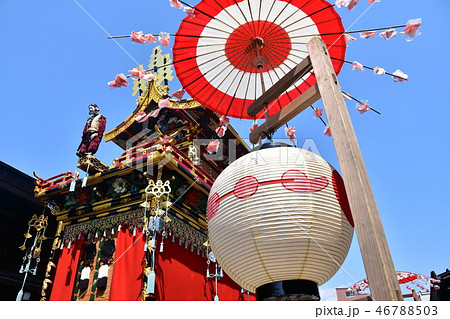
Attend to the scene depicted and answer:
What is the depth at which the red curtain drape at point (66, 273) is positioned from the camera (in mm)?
8304

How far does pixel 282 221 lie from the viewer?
246 cm

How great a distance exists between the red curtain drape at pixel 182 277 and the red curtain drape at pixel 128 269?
42cm

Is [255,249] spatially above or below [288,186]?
below

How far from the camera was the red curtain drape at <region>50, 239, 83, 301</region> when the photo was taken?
830 centimetres

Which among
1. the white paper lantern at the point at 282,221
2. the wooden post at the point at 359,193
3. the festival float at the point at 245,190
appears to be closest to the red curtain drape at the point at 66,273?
the festival float at the point at 245,190

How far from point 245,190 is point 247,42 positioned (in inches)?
88.6

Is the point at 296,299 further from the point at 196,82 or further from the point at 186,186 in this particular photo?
the point at 186,186

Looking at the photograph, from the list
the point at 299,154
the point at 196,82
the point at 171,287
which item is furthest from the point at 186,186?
the point at 299,154

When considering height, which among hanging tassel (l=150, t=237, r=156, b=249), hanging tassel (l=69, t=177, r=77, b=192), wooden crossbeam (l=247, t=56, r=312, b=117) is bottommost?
hanging tassel (l=150, t=237, r=156, b=249)

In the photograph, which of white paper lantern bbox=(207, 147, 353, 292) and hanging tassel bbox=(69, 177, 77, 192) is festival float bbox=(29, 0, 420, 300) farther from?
hanging tassel bbox=(69, 177, 77, 192)

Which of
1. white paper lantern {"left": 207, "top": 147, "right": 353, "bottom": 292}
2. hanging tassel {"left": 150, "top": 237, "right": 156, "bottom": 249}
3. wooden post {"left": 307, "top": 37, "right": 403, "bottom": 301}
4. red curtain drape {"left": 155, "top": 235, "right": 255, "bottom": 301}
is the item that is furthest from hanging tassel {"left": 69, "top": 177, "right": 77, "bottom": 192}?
wooden post {"left": 307, "top": 37, "right": 403, "bottom": 301}
